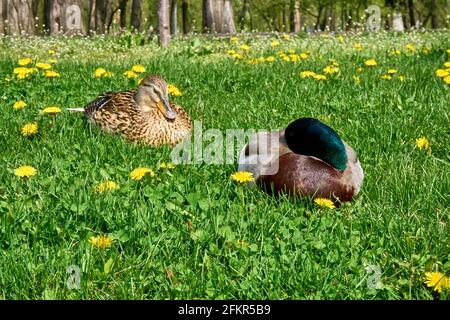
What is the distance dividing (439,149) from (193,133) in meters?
1.91

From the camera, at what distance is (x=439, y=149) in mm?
4535

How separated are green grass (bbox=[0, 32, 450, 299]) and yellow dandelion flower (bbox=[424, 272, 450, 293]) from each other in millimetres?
36

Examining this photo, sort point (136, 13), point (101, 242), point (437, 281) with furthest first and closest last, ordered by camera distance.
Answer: point (136, 13) → point (101, 242) → point (437, 281)

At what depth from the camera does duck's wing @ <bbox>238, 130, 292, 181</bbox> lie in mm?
3490

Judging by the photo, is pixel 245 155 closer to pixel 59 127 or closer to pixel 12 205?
pixel 12 205

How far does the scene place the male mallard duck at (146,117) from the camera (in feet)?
14.8

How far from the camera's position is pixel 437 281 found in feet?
8.17

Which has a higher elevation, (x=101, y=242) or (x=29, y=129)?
(x=29, y=129)

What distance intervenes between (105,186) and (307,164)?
116 cm

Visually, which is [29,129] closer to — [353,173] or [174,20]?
[353,173]

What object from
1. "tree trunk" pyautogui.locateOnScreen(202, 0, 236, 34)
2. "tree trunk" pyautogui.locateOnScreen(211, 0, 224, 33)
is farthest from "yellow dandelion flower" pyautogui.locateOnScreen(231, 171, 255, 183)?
"tree trunk" pyautogui.locateOnScreen(211, 0, 224, 33)

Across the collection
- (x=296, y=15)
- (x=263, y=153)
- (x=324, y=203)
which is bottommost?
(x=324, y=203)

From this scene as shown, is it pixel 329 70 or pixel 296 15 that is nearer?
pixel 329 70

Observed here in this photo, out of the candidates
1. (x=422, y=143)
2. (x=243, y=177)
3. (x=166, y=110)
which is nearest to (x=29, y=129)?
(x=166, y=110)
